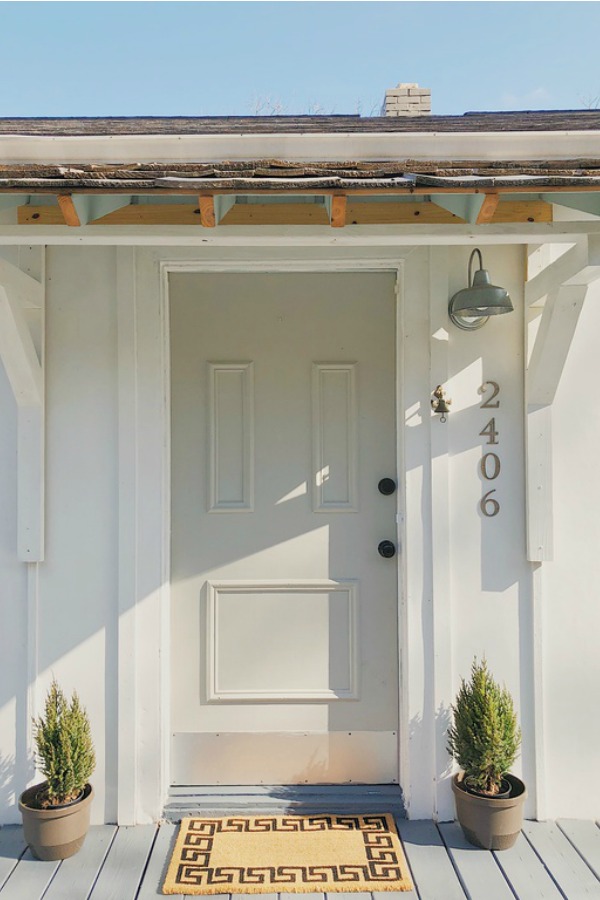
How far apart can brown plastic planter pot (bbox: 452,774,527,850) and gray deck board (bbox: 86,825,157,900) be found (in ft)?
3.55

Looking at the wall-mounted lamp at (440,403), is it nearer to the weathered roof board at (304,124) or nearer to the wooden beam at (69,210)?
A: the weathered roof board at (304,124)

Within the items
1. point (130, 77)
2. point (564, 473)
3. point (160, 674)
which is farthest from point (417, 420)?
point (130, 77)

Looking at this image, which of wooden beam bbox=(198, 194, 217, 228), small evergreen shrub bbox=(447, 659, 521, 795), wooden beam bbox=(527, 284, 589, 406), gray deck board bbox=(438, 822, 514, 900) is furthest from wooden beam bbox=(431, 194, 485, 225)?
gray deck board bbox=(438, 822, 514, 900)

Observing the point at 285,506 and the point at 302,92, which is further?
the point at 302,92

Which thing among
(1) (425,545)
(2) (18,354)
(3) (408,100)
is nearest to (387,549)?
(1) (425,545)

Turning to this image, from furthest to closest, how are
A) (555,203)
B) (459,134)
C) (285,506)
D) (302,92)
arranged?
(302,92), (285,506), (459,134), (555,203)

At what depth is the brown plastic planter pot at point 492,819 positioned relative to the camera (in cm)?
206

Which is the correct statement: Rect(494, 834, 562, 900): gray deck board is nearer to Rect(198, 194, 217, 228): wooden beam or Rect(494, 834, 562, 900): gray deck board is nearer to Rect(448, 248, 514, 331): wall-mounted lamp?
Rect(448, 248, 514, 331): wall-mounted lamp

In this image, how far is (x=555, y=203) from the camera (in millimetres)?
1741

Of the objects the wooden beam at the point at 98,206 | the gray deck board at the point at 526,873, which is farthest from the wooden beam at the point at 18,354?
the gray deck board at the point at 526,873

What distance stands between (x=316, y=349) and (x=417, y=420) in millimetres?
490

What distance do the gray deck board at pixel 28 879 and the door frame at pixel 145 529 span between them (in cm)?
30

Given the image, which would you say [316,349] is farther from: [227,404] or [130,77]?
[130,77]

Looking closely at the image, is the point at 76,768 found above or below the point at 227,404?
below
